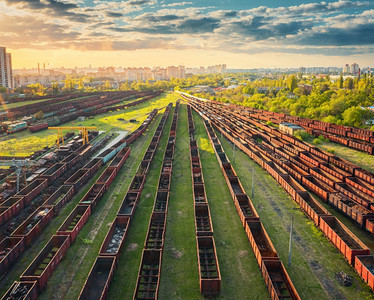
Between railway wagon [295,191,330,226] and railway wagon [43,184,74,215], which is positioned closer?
railway wagon [295,191,330,226]

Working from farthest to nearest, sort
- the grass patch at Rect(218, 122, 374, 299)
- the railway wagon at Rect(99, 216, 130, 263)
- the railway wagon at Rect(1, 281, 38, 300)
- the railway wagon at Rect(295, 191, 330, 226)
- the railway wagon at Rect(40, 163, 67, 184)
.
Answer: the railway wagon at Rect(40, 163, 67, 184) → the railway wagon at Rect(295, 191, 330, 226) → the railway wagon at Rect(99, 216, 130, 263) → the grass patch at Rect(218, 122, 374, 299) → the railway wagon at Rect(1, 281, 38, 300)

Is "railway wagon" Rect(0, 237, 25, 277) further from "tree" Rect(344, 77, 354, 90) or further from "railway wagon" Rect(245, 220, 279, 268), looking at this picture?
"tree" Rect(344, 77, 354, 90)

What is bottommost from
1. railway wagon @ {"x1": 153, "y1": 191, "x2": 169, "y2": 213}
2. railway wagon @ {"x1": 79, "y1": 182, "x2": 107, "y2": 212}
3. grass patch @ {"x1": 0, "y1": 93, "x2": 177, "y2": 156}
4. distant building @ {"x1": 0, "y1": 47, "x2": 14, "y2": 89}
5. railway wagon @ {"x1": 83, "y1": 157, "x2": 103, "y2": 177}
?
railway wagon @ {"x1": 153, "y1": 191, "x2": 169, "y2": 213}

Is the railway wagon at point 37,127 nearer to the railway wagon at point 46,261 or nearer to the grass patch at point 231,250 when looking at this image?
the grass patch at point 231,250

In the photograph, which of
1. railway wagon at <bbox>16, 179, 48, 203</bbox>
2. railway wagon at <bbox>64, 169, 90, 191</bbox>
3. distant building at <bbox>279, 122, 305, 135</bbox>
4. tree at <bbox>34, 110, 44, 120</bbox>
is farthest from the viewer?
tree at <bbox>34, 110, 44, 120</bbox>

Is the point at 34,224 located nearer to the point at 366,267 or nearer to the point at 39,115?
the point at 366,267

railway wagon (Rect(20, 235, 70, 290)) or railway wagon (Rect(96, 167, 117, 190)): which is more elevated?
railway wagon (Rect(96, 167, 117, 190))

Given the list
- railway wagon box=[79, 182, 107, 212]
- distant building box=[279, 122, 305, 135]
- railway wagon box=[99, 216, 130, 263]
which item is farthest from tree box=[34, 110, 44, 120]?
railway wagon box=[99, 216, 130, 263]

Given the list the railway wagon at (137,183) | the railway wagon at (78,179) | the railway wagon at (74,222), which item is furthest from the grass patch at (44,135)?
the railway wagon at (74,222)
